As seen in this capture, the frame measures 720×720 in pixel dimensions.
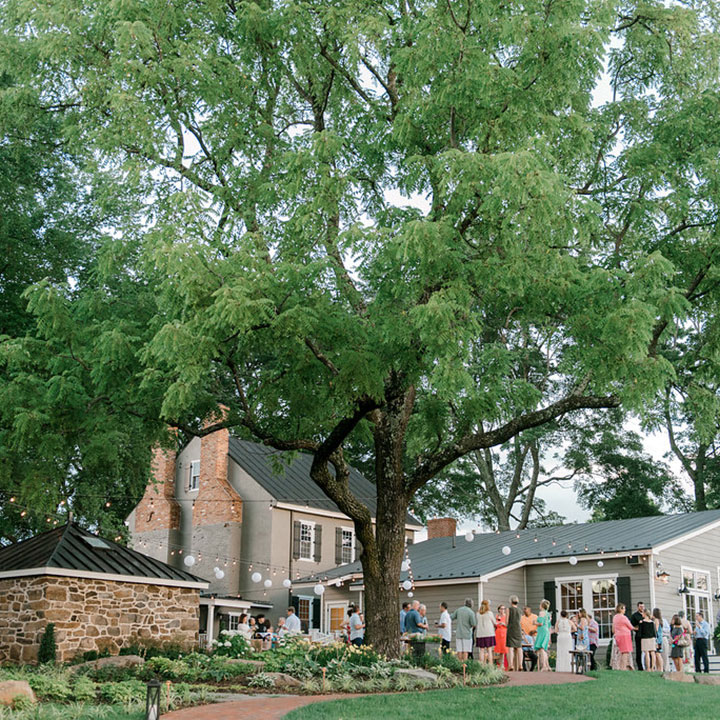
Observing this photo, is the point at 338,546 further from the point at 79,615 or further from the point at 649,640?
the point at 649,640

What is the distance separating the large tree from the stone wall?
503 cm

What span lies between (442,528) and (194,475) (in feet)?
29.5

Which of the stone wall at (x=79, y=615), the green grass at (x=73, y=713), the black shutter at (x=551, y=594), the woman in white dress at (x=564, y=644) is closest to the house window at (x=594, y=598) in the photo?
the black shutter at (x=551, y=594)

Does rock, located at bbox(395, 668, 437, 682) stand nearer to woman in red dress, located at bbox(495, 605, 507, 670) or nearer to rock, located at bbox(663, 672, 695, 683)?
rock, located at bbox(663, 672, 695, 683)

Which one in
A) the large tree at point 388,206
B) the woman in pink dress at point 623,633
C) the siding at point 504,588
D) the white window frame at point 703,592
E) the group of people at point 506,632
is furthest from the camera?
the siding at point 504,588

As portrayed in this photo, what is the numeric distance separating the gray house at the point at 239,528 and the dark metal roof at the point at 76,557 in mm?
9103

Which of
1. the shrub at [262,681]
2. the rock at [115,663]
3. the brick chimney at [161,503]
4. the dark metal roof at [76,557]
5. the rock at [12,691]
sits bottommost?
the shrub at [262,681]

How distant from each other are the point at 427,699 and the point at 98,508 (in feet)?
51.9

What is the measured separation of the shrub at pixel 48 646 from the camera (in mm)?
17203

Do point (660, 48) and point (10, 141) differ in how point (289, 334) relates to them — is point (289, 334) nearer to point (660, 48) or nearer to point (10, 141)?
point (660, 48)

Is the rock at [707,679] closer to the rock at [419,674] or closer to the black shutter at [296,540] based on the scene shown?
the rock at [419,674]

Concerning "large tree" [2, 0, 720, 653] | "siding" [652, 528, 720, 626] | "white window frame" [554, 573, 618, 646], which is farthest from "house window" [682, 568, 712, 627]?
"large tree" [2, 0, 720, 653]

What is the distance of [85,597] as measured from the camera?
18.3 m

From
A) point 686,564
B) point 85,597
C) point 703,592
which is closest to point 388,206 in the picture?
point 85,597
